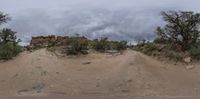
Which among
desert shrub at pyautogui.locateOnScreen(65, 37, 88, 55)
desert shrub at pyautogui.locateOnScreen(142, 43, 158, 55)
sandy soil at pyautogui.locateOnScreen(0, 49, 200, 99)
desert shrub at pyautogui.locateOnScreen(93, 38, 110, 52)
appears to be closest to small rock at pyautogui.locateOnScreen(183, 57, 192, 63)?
sandy soil at pyautogui.locateOnScreen(0, 49, 200, 99)

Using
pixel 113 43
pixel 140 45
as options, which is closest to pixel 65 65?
pixel 113 43

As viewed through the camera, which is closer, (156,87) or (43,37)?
(156,87)

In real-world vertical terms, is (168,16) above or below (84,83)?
above

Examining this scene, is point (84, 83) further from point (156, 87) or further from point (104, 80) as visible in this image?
point (156, 87)

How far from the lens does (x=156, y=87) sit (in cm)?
1914

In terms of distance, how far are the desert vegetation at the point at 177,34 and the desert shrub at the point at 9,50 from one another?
618 centimetres

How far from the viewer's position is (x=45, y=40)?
83.6ft

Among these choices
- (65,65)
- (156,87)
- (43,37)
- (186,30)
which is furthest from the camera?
(43,37)

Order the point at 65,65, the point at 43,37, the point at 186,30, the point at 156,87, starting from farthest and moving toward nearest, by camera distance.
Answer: the point at 43,37, the point at 186,30, the point at 65,65, the point at 156,87

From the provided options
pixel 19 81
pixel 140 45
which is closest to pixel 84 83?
pixel 19 81

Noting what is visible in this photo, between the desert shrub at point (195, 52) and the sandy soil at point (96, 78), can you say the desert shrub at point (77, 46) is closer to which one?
the sandy soil at point (96, 78)

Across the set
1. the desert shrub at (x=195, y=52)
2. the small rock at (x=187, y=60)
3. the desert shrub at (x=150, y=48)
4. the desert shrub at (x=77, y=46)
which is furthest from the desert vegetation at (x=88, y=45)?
the desert shrub at (x=195, y=52)

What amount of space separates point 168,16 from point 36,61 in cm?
707

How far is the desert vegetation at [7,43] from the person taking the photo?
72.7 ft
